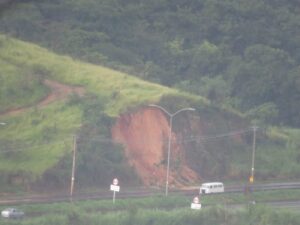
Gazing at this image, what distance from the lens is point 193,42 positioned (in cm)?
6525

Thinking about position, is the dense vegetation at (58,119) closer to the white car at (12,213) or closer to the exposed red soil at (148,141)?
the exposed red soil at (148,141)

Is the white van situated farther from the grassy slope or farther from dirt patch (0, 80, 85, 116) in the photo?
dirt patch (0, 80, 85, 116)

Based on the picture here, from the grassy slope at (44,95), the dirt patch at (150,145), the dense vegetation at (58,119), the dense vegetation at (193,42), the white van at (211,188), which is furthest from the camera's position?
the dense vegetation at (193,42)

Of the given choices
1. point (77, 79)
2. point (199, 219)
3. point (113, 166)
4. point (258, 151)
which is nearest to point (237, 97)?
point (258, 151)

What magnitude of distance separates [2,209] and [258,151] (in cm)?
2118

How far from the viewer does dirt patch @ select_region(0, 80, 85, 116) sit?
4306 centimetres

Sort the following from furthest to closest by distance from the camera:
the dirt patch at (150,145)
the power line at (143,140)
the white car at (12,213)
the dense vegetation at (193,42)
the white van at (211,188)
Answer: the dense vegetation at (193,42), the dirt patch at (150,145), the white van at (211,188), the power line at (143,140), the white car at (12,213)

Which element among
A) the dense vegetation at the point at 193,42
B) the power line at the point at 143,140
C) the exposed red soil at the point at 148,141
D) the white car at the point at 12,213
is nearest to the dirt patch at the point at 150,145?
the exposed red soil at the point at 148,141

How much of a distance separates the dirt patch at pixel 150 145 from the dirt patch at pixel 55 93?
10.2 ft

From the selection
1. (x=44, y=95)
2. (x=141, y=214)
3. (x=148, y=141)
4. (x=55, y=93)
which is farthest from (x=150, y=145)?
(x=141, y=214)

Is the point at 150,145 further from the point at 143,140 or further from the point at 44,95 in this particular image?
the point at 44,95

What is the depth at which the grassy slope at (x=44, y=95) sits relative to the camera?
127ft

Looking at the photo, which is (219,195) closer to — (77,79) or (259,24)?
(77,79)

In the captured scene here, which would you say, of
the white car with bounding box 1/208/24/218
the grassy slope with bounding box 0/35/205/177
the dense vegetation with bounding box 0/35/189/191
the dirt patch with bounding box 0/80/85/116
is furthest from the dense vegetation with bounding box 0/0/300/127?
the white car with bounding box 1/208/24/218
